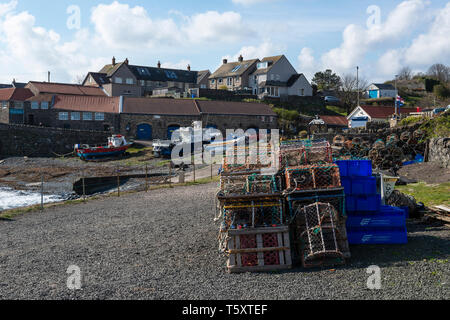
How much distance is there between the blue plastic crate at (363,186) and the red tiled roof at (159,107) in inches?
1437

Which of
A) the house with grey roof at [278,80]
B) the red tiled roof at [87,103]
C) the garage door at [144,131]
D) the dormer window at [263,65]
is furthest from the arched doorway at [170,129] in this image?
the dormer window at [263,65]

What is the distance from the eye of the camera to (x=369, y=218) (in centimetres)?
952

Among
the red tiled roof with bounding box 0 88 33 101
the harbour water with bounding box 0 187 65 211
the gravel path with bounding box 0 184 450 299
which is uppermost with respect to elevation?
the red tiled roof with bounding box 0 88 33 101

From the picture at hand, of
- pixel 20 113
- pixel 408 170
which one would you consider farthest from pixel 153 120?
pixel 408 170

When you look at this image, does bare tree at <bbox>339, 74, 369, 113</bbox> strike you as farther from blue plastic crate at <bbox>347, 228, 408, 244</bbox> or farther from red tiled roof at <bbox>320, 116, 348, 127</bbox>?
blue plastic crate at <bbox>347, 228, 408, 244</bbox>

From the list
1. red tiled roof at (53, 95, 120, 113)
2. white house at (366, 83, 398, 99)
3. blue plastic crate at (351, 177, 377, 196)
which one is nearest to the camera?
blue plastic crate at (351, 177, 377, 196)

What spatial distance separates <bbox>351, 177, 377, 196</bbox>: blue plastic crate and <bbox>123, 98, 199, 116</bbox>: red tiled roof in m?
36.5

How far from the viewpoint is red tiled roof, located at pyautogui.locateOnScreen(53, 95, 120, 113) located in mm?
43938

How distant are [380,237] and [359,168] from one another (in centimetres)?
157

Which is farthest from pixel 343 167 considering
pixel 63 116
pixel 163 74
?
pixel 163 74

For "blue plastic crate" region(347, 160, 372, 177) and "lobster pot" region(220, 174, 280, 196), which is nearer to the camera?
"lobster pot" region(220, 174, 280, 196)

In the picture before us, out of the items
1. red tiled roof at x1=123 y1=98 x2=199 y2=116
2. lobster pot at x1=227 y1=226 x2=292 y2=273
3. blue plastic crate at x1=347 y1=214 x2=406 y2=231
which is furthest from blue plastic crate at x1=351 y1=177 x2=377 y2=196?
red tiled roof at x1=123 y1=98 x2=199 y2=116

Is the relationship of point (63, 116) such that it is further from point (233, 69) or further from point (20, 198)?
point (233, 69)

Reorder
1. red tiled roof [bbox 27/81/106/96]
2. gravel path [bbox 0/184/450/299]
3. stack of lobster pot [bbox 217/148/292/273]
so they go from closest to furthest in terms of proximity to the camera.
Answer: gravel path [bbox 0/184/450/299] → stack of lobster pot [bbox 217/148/292/273] → red tiled roof [bbox 27/81/106/96]
